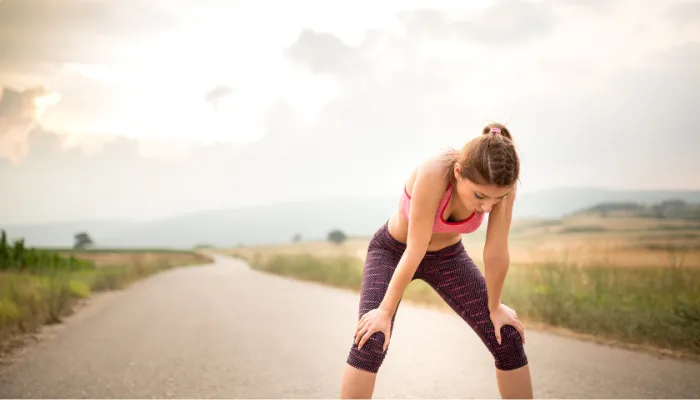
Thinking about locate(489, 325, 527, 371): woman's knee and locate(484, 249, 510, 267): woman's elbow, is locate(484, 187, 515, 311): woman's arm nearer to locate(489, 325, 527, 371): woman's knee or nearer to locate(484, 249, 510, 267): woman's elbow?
locate(484, 249, 510, 267): woman's elbow

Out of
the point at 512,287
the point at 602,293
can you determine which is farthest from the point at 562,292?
the point at 512,287

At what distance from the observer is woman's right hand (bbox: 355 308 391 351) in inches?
107

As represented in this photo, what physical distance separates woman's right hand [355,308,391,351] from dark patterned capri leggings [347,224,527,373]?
24mm

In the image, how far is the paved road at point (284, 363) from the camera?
15.7ft

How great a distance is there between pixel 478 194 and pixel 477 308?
0.70 metres

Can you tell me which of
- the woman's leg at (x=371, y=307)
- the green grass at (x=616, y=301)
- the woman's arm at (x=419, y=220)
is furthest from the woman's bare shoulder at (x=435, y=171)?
the green grass at (x=616, y=301)

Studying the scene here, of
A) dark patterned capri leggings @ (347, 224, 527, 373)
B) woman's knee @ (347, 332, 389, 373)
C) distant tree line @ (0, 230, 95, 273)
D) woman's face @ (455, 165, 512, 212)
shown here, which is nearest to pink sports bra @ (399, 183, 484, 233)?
woman's face @ (455, 165, 512, 212)

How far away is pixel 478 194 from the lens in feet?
8.61

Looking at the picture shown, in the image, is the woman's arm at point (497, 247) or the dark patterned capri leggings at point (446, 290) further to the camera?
the woman's arm at point (497, 247)

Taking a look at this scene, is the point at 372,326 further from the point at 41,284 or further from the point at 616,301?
the point at 41,284

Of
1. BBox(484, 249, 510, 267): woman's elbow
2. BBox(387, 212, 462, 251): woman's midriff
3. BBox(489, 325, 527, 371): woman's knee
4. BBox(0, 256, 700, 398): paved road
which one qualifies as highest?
BBox(387, 212, 462, 251): woman's midriff

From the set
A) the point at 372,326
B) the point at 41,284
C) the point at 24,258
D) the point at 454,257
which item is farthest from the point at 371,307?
the point at 24,258

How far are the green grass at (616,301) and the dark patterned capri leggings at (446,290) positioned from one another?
13.3ft

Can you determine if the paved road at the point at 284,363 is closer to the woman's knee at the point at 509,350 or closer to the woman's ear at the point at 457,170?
the woman's knee at the point at 509,350
